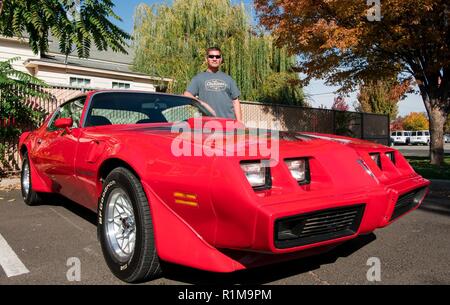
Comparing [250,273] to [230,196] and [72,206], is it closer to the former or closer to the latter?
[230,196]

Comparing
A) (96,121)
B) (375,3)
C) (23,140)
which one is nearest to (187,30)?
(375,3)

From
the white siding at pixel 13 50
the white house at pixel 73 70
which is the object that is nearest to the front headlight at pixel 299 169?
the white house at pixel 73 70

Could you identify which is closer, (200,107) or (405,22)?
(200,107)

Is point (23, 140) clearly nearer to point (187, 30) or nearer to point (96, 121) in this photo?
point (96, 121)

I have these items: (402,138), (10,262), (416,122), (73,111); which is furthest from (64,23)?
(416,122)

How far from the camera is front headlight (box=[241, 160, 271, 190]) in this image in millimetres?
1919

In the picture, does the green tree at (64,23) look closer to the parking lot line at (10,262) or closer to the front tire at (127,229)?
the parking lot line at (10,262)

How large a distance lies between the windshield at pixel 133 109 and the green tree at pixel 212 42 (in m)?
12.3

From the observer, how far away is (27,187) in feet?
15.8

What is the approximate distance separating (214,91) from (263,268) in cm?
242

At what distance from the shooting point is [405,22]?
9.07m

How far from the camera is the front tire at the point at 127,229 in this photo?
2.13 meters

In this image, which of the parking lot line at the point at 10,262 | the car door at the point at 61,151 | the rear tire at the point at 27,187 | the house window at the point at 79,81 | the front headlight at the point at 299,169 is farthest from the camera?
the house window at the point at 79,81

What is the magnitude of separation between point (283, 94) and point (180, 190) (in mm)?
14906
